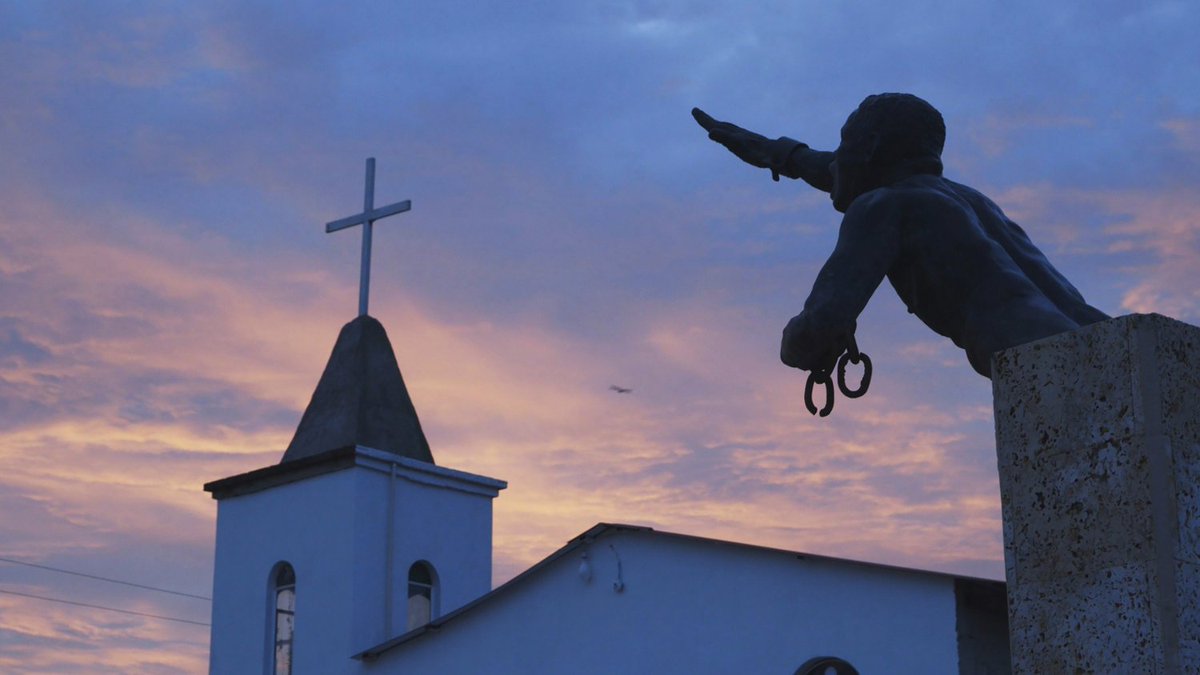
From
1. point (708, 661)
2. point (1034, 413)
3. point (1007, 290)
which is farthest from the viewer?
point (708, 661)

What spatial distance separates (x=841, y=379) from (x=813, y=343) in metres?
0.11

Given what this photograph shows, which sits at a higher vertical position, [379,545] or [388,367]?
[388,367]

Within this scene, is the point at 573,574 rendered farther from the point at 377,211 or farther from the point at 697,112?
the point at 697,112

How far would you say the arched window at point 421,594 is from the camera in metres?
22.2

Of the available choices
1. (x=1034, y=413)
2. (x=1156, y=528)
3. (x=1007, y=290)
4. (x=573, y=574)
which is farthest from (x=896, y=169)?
(x=573, y=574)

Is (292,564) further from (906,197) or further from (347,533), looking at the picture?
(906,197)

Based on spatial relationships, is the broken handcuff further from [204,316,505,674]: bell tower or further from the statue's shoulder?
[204,316,505,674]: bell tower

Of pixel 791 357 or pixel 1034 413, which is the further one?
pixel 791 357

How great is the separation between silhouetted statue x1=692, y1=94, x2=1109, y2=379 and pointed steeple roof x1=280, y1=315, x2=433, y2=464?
59.1 ft

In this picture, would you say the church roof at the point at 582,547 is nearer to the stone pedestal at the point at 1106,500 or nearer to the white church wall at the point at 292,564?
the white church wall at the point at 292,564

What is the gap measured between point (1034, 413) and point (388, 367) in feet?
63.0

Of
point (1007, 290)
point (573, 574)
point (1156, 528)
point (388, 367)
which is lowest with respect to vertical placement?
point (1156, 528)

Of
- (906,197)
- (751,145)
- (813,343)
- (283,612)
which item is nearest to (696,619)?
(283,612)

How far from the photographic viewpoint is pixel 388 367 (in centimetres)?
2236
